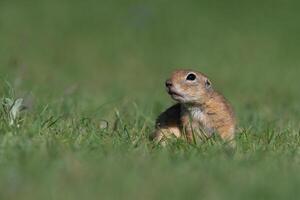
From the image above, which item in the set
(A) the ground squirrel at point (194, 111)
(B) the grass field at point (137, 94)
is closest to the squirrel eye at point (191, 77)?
(A) the ground squirrel at point (194, 111)

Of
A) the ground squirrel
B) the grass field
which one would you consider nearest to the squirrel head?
the ground squirrel

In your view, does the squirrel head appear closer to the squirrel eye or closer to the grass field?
the squirrel eye

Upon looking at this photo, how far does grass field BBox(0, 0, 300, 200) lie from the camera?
525cm

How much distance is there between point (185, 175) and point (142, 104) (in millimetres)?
4898

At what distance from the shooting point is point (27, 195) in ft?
16.0

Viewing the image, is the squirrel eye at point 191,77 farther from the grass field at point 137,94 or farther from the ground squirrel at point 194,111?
the grass field at point 137,94

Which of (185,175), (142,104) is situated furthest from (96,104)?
(185,175)

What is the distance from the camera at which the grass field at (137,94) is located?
17.2ft

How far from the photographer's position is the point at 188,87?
25.6 ft

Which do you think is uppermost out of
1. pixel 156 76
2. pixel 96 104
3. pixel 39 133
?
pixel 39 133

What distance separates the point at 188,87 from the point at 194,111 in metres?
0.25

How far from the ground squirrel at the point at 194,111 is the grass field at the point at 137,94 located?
239 mm

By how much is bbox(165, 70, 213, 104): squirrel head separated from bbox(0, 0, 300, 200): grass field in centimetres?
44

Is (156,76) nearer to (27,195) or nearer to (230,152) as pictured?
(230,152)
